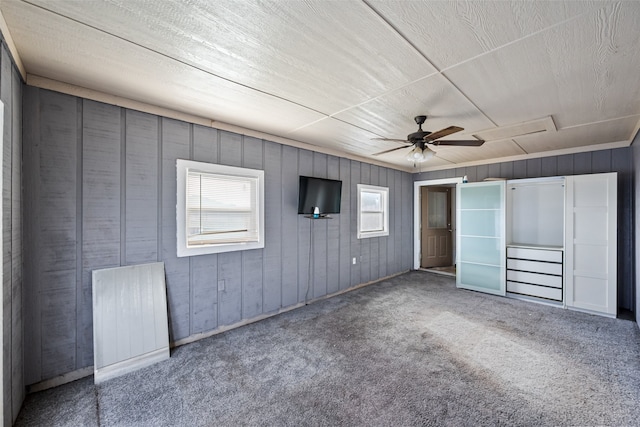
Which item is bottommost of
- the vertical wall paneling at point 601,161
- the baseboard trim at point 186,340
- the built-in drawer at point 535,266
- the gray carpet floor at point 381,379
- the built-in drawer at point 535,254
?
the gray carpet floor at point 381,379

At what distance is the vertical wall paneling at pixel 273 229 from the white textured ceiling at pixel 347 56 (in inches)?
28.2

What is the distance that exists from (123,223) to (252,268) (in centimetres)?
147

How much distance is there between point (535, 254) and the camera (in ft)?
13.6

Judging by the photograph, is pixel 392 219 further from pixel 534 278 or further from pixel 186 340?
pixel 186 340

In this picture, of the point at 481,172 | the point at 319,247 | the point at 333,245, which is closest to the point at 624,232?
the point at 481,172

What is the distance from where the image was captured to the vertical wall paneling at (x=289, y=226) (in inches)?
147

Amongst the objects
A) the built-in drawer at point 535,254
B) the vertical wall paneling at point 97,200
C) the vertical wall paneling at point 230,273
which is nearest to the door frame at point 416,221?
the built-in drawer at point 535,254

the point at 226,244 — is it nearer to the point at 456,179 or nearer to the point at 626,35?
the point at 626,35

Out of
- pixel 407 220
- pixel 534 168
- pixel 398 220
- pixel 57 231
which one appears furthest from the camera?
pixel 407 220

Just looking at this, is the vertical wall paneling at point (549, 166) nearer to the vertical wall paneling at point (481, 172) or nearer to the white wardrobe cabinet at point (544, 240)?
the white wardrobe cabinet at point (544, 240)

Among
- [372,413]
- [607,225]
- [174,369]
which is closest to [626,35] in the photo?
[372,413]

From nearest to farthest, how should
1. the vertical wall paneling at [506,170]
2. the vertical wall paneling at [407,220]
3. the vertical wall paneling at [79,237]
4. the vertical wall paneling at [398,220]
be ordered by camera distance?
the vertical wall paneling at [79,237], the vertical wall paneling at [506,170], the vertical wall paneling at [398,220], the vertical wall paneling at [407,220]

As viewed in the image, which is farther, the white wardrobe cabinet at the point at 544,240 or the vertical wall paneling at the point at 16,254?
the white wardrobe cabinet at the point at 544,240

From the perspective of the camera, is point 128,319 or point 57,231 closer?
point 57,231
